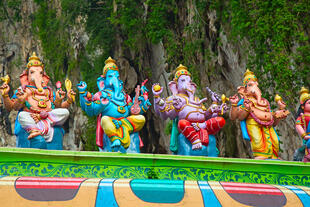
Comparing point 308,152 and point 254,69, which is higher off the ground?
point 254,69

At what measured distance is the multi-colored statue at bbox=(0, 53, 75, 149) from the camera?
23.7 feet

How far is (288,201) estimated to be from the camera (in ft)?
19.5

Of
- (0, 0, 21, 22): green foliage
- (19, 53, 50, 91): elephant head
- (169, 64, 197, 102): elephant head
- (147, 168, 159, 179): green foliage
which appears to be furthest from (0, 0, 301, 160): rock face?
(19, 53, 50, 91): elephant head

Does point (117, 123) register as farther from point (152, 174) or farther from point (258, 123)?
point (258, 123)

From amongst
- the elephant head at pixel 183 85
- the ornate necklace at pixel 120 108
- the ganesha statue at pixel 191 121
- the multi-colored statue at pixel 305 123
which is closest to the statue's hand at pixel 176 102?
the ganesha statue at pixel 191 121

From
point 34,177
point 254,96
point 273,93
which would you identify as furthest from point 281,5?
point 34,177

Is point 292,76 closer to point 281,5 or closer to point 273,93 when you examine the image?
point 273,93

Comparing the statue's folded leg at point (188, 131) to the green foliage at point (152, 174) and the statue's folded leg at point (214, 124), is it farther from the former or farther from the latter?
the green foliage at point (152, 174)

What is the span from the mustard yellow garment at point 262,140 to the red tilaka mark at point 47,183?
2.84 meters

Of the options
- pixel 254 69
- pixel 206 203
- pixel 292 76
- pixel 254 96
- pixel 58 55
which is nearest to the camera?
pixel 206 203

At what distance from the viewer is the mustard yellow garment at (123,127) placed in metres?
7.10

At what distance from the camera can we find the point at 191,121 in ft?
24.5

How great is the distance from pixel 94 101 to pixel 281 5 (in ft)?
17.6

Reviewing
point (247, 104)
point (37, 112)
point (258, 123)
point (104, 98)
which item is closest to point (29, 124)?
point (37, 112)
